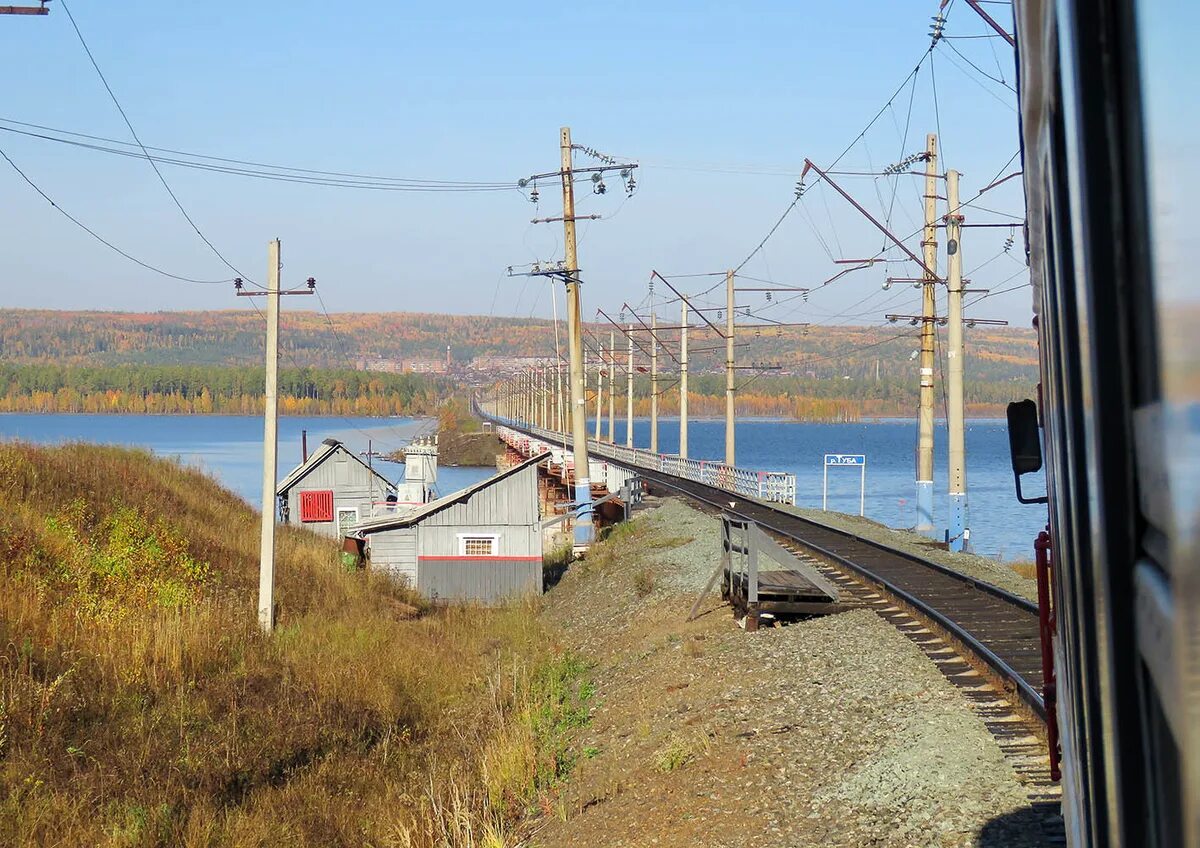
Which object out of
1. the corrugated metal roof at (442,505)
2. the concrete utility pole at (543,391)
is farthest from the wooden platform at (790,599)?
the concrete utility pole at (543,391)

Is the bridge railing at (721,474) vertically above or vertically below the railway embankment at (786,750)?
above

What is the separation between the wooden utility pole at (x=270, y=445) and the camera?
2189 centimetres

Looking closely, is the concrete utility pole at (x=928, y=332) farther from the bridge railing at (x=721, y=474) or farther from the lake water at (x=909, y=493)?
the bridge railing at (x=721, y=474)

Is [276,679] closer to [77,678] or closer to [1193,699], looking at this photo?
[77,678]

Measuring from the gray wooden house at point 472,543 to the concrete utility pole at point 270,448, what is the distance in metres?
10.8

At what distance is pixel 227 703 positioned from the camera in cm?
1650

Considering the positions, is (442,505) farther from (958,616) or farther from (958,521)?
(958,616)

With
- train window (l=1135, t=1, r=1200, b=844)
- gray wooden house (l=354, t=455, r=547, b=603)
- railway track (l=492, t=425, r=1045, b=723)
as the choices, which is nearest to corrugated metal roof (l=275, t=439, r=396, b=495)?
gray wooden house (l=354, t=455, r=547, b=603)

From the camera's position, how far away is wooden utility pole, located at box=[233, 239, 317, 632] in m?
21.9

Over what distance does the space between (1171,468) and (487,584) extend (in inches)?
1297

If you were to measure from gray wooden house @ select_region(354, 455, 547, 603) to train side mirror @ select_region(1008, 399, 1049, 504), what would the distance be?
1084 inches

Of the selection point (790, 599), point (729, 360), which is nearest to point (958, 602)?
point (790, 599)

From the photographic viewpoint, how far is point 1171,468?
0.82m

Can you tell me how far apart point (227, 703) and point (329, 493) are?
32.0 m
